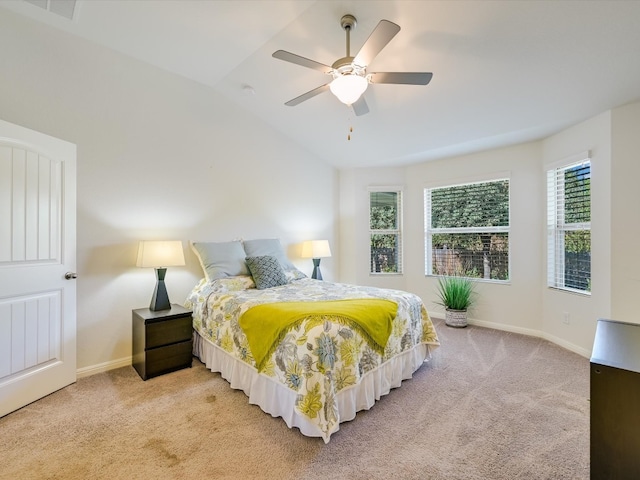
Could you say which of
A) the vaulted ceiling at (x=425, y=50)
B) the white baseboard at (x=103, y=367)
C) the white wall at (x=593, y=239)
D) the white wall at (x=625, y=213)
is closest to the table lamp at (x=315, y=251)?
the vaulted ceiling at (x=425, y=50)

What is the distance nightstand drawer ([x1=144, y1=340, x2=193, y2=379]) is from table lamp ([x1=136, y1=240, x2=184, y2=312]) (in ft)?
1.26

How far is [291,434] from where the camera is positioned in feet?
6.24

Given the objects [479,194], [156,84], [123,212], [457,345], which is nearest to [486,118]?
[479,194]

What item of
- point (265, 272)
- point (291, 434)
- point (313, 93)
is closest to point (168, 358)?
point (265, 272)

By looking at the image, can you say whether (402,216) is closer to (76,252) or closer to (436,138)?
(436,138)

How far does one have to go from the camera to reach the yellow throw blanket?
202 centimetres

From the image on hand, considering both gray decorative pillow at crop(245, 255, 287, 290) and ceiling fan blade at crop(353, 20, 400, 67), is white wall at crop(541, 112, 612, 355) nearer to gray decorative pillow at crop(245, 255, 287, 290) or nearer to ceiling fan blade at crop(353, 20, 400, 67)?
ceiling fan blade at crop(353, 20, 400, 67)

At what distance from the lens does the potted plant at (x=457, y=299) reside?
4.09 metres

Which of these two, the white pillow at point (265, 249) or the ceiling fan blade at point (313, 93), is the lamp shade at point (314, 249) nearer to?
the white pillow at point (265, 249)

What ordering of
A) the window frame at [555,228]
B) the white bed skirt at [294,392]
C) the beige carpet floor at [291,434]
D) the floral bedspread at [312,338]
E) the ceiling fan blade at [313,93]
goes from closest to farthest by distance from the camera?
the beige carpet floor at [291,434] → the floral bedspread at [312,338] → the white bed skirt at [294,392] → the ceiling fan blade at [313,93] → the window frame at [555,228]

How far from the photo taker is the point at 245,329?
2.29 metres

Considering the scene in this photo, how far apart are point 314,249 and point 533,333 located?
296cm

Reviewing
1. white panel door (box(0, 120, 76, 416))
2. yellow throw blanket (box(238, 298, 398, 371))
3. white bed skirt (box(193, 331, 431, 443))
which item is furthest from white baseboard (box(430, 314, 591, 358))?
white panel door (box(0, 120, 76, 416))

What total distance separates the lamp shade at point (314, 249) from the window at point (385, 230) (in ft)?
3.24
